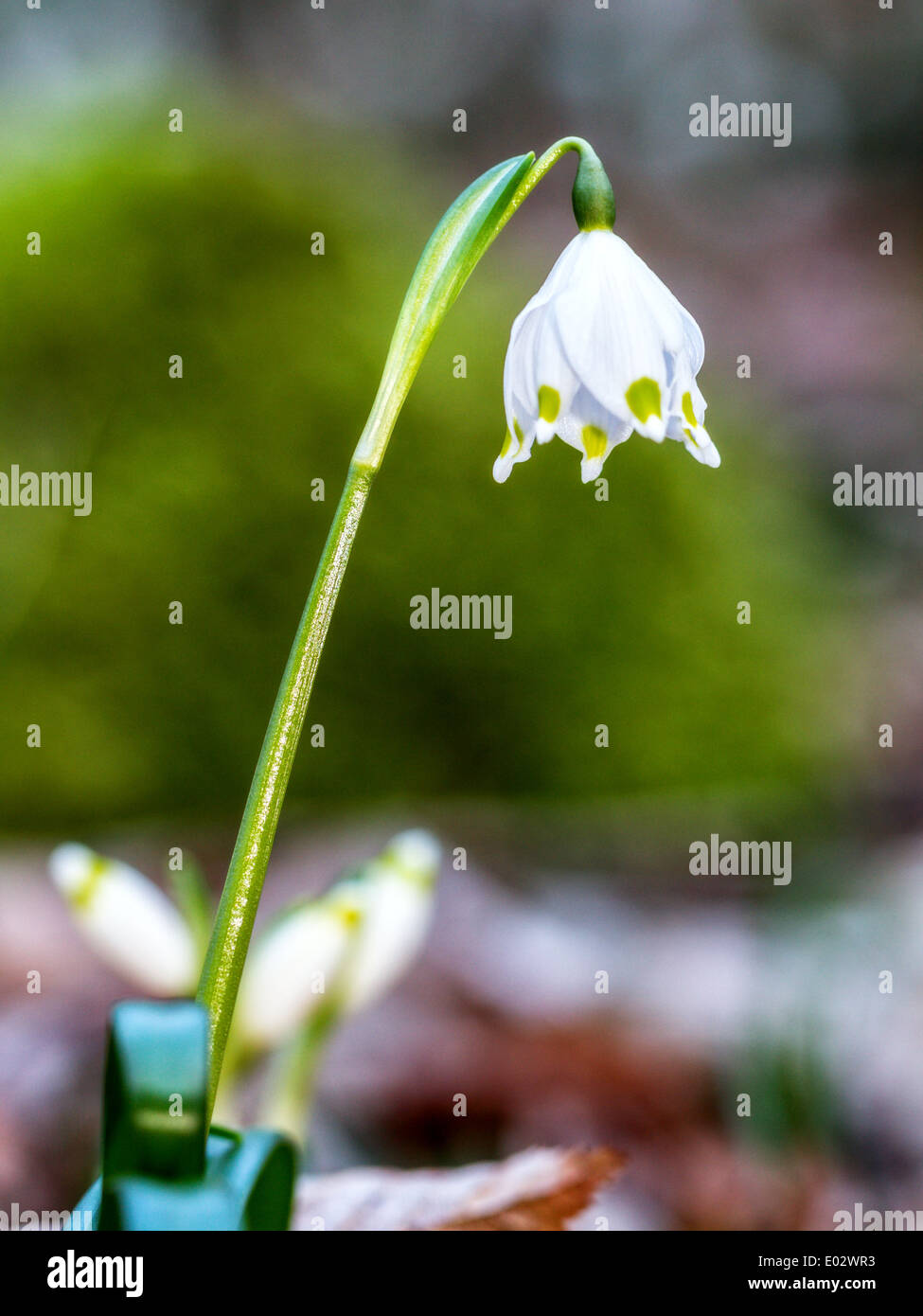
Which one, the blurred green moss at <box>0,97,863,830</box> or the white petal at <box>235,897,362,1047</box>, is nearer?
the white petal at <box>235,897,362,1047</box>

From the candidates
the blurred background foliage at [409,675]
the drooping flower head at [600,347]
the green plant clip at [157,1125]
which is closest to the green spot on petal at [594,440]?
the drooping flower head at [600,347]

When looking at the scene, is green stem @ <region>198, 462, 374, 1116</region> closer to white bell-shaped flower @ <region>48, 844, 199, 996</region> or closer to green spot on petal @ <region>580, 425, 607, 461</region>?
green spot on petal @ <region>580, 425, 607, 461</region>

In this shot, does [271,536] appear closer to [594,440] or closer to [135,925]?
[135,925]

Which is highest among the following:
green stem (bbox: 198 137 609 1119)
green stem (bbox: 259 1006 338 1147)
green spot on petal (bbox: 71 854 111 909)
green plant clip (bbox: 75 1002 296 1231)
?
green stem (bbox: 198 137 609 1119)

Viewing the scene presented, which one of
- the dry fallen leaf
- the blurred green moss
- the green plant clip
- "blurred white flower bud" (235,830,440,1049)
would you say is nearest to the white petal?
"blurred white flower bud" (235,830,440,1049)

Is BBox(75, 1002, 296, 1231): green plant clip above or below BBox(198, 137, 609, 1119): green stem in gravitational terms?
below

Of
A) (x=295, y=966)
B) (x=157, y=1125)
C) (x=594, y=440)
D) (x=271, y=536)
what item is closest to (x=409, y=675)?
(x=271, y=536)

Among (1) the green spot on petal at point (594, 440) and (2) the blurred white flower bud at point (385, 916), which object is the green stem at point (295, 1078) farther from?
(1) the green spot on petal at point (594, 440)
